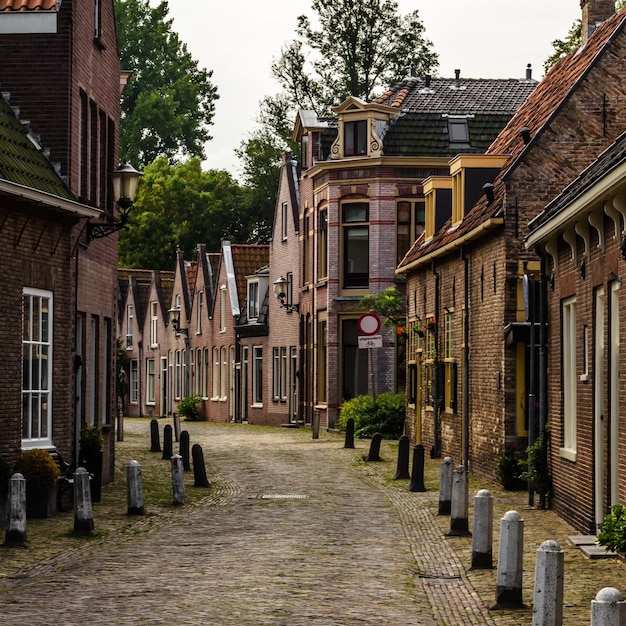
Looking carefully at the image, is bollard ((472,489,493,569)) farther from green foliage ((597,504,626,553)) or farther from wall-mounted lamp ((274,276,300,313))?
wall-mounted lamp ((274,276,300,313))

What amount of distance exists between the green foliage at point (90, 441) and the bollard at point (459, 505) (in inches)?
274

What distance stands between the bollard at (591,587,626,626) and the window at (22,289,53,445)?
1279cm

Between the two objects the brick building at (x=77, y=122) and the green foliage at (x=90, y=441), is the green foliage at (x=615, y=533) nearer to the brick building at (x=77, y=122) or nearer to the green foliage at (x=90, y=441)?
the brick building at (x=77, y=122)

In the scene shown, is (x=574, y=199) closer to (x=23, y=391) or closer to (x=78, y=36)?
(x=23, y=391)

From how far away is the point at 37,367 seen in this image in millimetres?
19656

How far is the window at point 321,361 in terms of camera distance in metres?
43.2

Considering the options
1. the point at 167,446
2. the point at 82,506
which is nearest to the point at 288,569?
the point at 82,506

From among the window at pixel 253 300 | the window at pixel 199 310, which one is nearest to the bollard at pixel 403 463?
the window at pixel 253 300

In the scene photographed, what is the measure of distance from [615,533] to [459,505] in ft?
16.1

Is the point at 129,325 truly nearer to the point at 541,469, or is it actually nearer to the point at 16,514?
the point at 541,469

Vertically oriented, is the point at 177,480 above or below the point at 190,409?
below

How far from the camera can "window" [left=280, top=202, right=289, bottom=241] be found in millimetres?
48812

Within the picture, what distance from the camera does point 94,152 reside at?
2359cm

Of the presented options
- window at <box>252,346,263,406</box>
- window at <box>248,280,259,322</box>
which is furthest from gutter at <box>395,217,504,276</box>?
window at <box>248,280,259,322</box>
